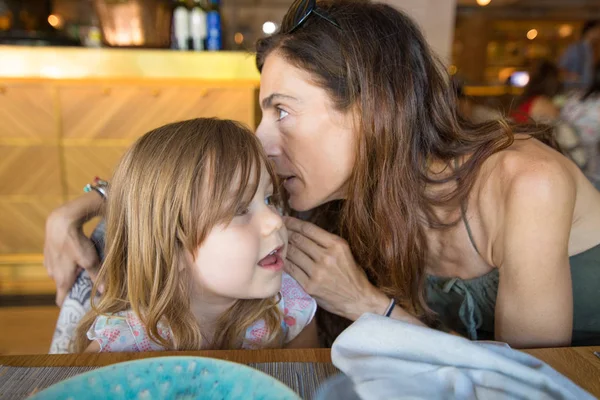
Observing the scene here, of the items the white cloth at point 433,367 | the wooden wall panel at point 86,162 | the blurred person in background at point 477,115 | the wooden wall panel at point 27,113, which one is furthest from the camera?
the wooden wall panel at point 86,162

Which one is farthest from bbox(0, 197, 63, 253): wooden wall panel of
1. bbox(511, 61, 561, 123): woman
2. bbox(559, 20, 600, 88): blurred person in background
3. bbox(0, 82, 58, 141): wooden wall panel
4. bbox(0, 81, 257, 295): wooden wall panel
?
bbox(559, 20, 600, 88): blurred person in background

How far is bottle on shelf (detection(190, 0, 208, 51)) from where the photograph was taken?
3078 mm

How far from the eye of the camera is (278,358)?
2.12 feet

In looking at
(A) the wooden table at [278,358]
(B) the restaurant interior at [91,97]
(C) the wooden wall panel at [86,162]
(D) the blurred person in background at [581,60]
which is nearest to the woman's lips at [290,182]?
(A) the wooden table at [278,358]

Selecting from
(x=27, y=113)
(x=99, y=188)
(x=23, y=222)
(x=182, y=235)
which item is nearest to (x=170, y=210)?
(x=182, y=235)

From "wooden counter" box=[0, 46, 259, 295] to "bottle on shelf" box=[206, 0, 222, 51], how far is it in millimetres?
121

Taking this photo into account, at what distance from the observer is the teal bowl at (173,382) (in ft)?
1.65

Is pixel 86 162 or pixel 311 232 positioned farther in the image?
pixel 86 162

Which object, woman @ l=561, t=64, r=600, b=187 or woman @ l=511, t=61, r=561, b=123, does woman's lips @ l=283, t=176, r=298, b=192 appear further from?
woman @ l=511, t=61, r=561, b=123

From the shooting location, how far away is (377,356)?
558 millimetres

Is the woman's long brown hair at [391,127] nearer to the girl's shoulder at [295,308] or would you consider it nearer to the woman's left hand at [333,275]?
the woman's left hand at [333,275]

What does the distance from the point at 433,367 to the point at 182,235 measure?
20.4 inches

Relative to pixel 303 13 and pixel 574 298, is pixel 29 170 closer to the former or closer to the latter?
pixel 303 13

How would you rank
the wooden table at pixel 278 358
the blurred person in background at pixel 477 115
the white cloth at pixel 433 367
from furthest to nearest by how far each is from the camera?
1. the blurred person in background at pixel 477 115
2. the wooden table at pixel 278 358
3. the white cloth at pixel 433 367
